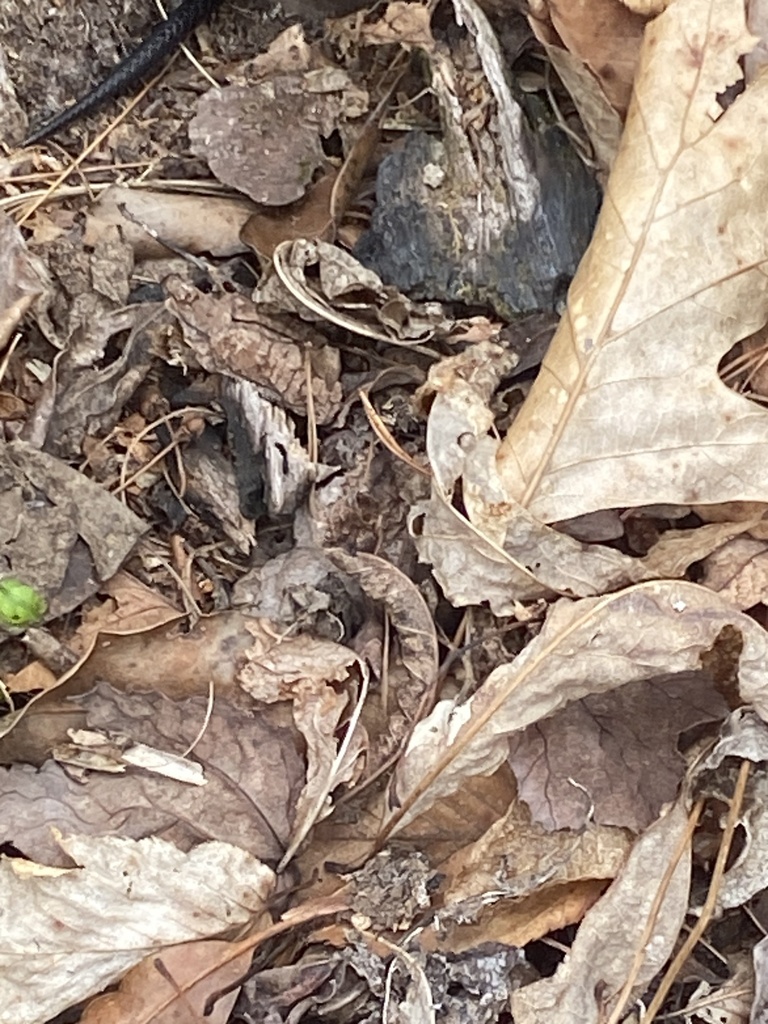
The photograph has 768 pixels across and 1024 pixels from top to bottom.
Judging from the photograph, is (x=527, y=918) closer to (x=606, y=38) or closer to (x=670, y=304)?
(x=670, y=304)

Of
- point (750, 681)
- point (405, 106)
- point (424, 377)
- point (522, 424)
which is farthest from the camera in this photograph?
point (405, 106)

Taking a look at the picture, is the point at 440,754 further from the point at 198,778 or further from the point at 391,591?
the point at 198,778

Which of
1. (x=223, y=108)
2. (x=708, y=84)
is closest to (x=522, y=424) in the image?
(x=708, y=84)

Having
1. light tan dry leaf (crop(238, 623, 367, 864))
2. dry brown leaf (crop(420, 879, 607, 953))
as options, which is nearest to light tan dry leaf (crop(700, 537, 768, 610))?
dry brown leaf (crop(420, 879, 607, 953))

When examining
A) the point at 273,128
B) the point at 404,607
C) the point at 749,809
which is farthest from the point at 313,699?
the point at 273,128

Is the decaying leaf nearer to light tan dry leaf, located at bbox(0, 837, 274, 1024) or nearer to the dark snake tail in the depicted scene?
light tan dry leaf, located at bbox(0, 837, 274, 1024)

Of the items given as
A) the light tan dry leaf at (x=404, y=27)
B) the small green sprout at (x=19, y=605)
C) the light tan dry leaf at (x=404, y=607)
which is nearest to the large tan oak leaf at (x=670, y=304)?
the light tan dry leaf at (x=404, y=607)
